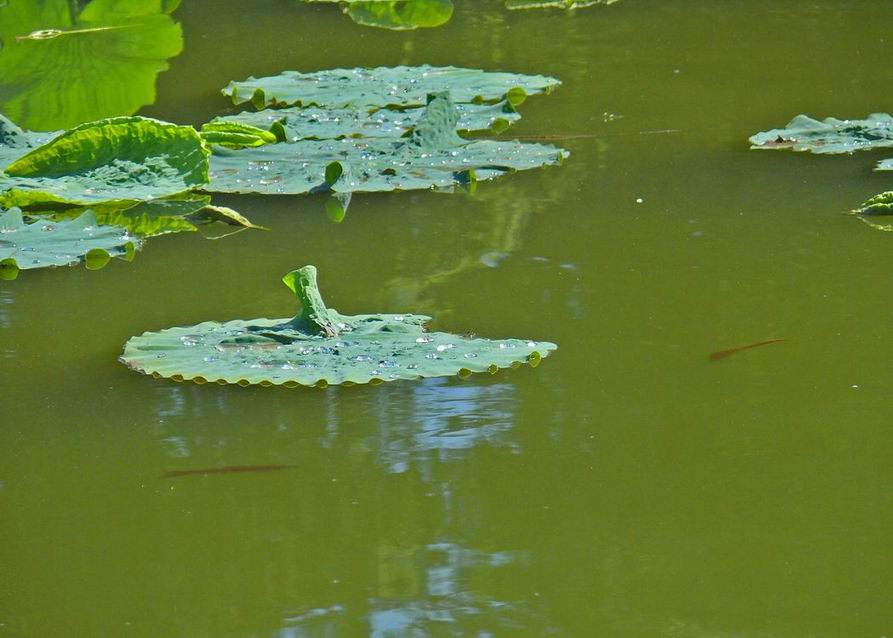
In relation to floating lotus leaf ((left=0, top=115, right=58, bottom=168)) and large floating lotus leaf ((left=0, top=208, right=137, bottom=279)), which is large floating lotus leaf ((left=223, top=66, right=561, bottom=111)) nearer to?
floating lotus leaf ((left=0, top=115, right=58, bottom=168))

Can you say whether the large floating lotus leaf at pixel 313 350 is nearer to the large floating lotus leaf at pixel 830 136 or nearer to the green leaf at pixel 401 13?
the large floating lotus leaf at pixel 830 136

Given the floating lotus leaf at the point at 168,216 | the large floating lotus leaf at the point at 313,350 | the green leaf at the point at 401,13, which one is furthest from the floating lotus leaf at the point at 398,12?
the large floating lotus leaf at the point at 313,350

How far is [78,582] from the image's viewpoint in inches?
68.7

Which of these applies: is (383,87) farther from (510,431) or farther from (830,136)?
(510,431)

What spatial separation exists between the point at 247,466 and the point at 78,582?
1.17 ft

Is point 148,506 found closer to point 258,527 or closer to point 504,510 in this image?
point 258,527

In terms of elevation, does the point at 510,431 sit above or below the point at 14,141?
below

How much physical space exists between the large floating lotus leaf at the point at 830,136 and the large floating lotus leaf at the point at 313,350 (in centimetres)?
140

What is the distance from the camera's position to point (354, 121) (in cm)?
369

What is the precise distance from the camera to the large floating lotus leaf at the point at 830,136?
338cm

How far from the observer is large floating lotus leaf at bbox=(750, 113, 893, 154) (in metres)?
3.38

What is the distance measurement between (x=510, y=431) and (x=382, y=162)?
1419 mm

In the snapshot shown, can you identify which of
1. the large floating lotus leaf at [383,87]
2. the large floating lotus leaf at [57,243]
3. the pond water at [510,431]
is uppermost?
the large floating lotus leaf at [383,87]

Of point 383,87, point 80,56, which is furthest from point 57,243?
point 80,56
